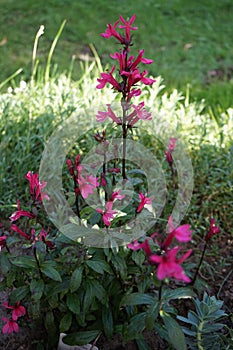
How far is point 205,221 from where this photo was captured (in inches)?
113

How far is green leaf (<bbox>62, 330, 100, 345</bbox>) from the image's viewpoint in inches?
77.0

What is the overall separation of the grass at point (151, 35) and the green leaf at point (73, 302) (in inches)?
106

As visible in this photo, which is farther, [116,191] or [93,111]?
[93,111]

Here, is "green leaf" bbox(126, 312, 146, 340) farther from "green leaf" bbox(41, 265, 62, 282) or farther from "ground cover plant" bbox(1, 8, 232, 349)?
"green leaf" bbox(41, 265, 62, 282)

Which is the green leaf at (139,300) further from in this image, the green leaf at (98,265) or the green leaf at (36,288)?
the green leaf at (36,288)

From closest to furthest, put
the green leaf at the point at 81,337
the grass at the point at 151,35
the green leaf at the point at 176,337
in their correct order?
the green leaf at the point at 176,337 → the green leaf at the point at 81,337 → the grass at the point at 151,35

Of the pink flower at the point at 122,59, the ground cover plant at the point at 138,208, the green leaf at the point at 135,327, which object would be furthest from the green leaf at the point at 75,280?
the pink flower at the point at 122,59

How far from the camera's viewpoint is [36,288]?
1873 millimetres

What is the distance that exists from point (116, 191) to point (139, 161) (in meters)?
1.23

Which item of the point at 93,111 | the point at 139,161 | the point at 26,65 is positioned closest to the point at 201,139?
the point at 139,161

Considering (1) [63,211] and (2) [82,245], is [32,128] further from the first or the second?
(2) [82,245]

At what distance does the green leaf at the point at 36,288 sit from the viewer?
6.07ft

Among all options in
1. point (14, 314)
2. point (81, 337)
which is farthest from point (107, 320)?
point (14, 314)

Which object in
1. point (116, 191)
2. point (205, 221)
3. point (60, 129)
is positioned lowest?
point (205, 221)
